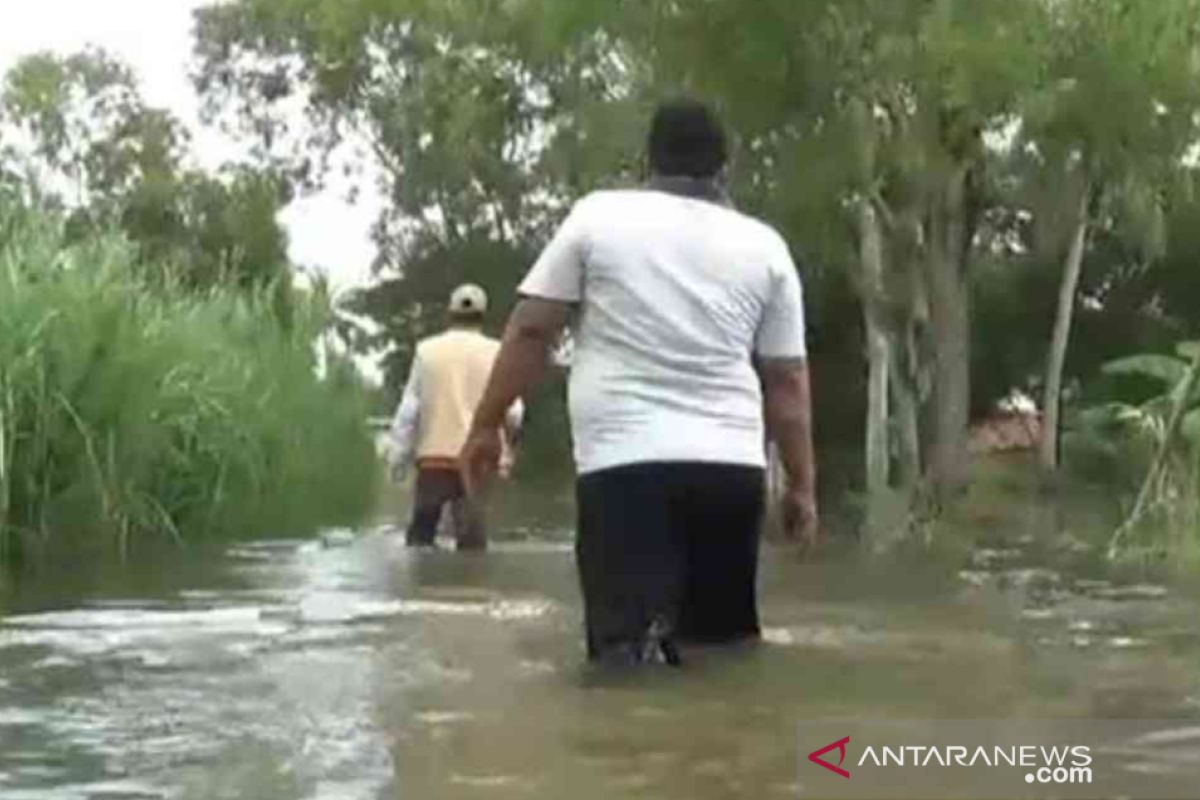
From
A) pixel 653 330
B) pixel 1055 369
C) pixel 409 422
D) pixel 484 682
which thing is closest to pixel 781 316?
pixel 653 330

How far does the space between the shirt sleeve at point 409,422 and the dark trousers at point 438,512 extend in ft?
0.45

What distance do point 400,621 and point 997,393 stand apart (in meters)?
38.6

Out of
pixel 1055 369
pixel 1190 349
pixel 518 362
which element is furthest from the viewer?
pixel 1055 369

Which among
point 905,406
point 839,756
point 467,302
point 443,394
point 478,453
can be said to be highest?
point 467,302

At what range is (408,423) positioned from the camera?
15430 millimetres

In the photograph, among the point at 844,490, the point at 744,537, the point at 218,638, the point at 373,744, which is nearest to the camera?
the point at 373,744

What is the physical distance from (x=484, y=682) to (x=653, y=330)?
1129 mm

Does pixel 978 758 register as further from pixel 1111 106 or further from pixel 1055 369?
pixel 1055 369

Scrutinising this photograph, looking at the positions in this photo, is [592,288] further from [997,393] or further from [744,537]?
[997,393]

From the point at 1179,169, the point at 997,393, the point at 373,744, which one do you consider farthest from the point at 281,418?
the point at 997,393

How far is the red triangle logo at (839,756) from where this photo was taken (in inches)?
240

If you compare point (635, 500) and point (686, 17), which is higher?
point (686, 17)

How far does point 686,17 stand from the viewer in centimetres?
2538

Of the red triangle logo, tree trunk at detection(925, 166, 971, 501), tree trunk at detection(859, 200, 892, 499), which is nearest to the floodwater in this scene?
the red triangle logo
